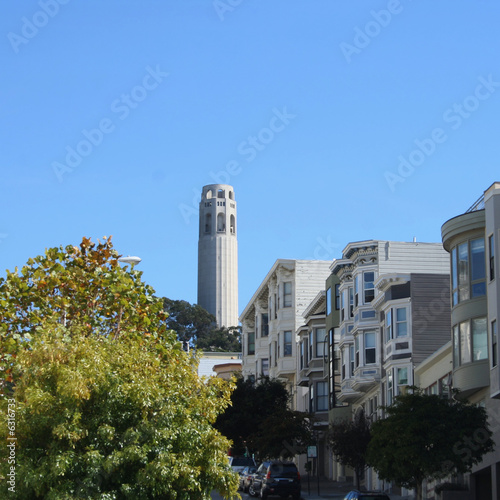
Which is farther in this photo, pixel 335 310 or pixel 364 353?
pixel 335 310

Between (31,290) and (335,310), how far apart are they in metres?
39.4

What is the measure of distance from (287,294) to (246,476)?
27440mm

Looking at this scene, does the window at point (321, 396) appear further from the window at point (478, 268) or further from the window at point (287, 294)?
the window at point (478, 268)

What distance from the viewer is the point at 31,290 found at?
22.9m

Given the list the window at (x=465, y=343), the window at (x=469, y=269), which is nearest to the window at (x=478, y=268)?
the window at (x=469, y=269)

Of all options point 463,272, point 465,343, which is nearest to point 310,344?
point 465,343

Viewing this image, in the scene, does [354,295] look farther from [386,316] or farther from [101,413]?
[101,413]

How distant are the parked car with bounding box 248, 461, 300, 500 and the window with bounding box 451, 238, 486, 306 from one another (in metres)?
12.9

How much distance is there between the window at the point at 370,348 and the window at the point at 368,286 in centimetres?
196

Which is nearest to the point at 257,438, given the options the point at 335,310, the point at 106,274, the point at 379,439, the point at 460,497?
the point at 335,310

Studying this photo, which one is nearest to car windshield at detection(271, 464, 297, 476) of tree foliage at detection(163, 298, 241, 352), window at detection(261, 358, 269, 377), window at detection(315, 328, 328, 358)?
window at detection(315, 328, 328, 358)

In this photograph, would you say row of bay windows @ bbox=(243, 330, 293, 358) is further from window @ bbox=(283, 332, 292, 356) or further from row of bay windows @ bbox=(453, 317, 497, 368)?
row of bay windows @ bbox=(453, 317, 497, 368)

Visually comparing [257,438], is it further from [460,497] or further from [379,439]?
[379,439]

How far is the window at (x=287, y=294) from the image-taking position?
77312 mm
